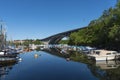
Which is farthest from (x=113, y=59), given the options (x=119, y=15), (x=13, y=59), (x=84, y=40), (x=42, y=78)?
(x=84, y=40)

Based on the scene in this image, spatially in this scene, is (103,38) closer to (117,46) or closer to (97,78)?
(117,46)

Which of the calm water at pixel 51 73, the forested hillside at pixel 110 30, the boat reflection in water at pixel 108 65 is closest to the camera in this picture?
the calm water at pixel 51 73

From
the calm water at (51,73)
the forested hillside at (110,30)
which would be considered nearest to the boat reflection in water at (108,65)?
the calm water at (51,73)

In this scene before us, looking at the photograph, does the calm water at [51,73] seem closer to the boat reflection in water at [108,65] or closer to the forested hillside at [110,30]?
the boat reflection in water at [108,65]

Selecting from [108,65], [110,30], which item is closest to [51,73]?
[108,65]

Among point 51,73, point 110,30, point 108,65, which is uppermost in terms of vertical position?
point 110,30

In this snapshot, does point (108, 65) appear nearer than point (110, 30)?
Yes

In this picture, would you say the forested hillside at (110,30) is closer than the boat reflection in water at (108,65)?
No

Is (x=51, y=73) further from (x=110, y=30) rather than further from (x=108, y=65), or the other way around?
(x=110, y=30)

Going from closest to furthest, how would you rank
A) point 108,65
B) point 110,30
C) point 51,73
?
point 51,73 < point 108,65 < point 110,30

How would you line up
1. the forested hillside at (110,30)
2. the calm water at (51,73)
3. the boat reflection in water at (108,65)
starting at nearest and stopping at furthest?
the calm water at (51,73) < the boat reflection in water at (108,65) < the forested hillside at (110,30)

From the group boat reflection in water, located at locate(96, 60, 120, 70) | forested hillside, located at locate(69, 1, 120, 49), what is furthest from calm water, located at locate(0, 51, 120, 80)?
forested hillside, located at locate(69, 1, 120, 49)

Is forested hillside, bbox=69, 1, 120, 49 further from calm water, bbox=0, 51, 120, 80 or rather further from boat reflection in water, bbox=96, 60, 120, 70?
calm water, bbox=0, 51, 120, 80

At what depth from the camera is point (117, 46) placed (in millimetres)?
108375
